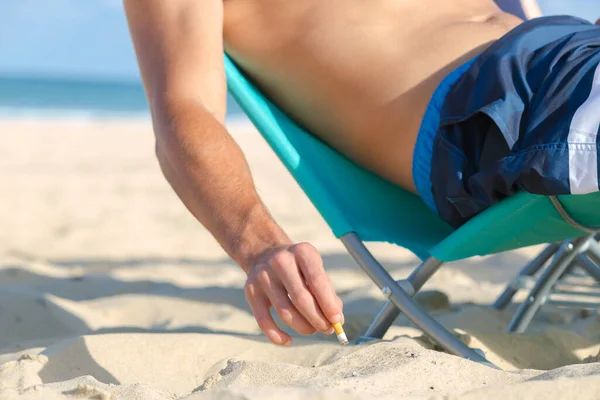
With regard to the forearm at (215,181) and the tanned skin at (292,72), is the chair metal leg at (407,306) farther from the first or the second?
the forearm at (215,181)

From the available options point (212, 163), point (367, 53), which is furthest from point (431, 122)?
point (212, 163)

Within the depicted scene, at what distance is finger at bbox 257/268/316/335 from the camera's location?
89 cm

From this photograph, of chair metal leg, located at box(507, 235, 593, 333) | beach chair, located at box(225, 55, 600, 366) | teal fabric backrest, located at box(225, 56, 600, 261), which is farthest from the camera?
chair metal leg, located at box(507, 235, 593, 333)

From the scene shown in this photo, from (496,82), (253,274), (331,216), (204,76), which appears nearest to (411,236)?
(331,216)

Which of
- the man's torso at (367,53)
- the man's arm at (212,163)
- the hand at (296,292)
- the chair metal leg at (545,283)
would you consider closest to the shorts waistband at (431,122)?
the man's torso at (367,53)

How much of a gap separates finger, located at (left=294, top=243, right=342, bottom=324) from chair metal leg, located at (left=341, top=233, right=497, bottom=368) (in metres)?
0.72

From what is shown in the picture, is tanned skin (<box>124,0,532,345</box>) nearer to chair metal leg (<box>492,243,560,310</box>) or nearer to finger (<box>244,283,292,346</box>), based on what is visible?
finger (<box>244,283,292,346</box>)

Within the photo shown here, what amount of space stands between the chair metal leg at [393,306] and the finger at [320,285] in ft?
2.46

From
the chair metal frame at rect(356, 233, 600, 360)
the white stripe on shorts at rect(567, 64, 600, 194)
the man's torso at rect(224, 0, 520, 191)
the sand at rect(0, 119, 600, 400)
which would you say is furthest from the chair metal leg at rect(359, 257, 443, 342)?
the white stripe on shorts at rect(567, 64, 600, 194)

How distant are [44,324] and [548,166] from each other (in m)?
1.39

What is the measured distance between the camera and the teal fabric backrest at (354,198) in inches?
62.6

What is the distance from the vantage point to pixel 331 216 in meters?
1.70

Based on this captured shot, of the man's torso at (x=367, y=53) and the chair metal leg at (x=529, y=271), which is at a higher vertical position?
the man's torso at (x=367, y=53)

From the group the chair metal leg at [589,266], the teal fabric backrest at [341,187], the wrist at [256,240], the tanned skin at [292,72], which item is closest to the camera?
the wrist at [256,240]
